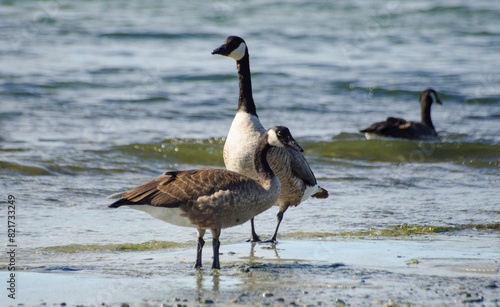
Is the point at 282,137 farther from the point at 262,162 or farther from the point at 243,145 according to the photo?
the point at 243,145

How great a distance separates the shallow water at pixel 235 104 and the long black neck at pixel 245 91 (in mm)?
1643

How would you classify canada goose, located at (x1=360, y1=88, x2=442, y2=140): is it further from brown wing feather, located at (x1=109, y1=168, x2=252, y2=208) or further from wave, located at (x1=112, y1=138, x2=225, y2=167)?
brown wing feather, located at (x1=109, y1=168, x2=252, y2=208)

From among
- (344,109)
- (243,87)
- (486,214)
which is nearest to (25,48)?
(344,109)

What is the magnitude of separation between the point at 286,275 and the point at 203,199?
3.57 ft

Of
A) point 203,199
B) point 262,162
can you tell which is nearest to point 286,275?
point 203,199

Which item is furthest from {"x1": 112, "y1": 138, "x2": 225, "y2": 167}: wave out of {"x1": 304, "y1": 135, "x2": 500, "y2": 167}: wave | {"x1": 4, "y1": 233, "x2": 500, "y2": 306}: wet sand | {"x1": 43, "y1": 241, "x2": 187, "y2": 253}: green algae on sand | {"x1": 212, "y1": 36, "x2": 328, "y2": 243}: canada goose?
{"x1": 4, "y1": 233, "x2": 500, "y2": 306}: wet sand

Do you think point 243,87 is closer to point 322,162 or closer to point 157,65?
point 322,162

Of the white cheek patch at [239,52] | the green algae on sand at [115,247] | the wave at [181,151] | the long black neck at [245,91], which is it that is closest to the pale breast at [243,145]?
the long black neck at [245,91]

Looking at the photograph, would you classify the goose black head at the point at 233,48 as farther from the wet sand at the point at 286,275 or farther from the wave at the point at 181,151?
the wave at the point at 181,151

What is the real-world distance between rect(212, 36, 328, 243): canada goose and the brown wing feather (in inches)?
50.2

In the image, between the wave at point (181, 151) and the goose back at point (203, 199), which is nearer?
the goose back at point (203, 199)

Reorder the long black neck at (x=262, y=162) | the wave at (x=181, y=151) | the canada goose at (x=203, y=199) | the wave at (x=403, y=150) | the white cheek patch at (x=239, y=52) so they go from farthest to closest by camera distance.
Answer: the wave at (x=403, y=150) → the wave at (x=181, y=151) → the white cheek patch at (x=239, y=52) → the long black neck at (x=262, y=162) → the canada goose at (x=203, y=199)

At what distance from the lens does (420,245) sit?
278 inches

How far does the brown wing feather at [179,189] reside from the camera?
6.00 metres
